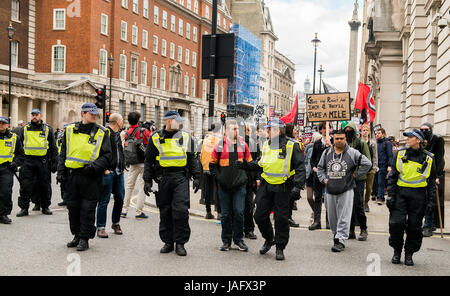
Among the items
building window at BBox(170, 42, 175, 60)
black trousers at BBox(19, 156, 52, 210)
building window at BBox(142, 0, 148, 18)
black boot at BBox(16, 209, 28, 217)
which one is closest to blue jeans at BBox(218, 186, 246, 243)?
black trousers at BBox(19, 156, 52, 210)

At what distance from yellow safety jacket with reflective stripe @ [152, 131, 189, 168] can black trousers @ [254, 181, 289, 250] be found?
3.91 ft

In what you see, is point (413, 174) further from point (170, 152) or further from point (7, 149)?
point (7, 149)

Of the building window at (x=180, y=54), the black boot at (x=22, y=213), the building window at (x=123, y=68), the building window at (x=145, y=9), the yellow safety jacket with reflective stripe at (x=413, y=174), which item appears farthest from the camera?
the building window at (x=180, y=54)

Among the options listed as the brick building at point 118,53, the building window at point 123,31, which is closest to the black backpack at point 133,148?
the brick building at point 118,53

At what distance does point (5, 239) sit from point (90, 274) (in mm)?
2447

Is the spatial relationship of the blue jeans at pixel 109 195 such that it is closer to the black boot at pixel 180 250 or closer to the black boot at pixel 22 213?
the black boot at pixel 180 250

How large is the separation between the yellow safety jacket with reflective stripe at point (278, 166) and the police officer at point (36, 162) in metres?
4.75

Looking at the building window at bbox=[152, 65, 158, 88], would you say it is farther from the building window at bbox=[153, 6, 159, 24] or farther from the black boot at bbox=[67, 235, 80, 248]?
the black boot at bbox=[67, 235, 80, 248]

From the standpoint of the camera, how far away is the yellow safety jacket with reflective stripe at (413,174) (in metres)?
7.03

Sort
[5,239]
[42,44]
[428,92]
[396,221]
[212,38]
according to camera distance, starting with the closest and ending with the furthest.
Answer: [396,221], [5,239], [212,38], [428,92], [42,44]

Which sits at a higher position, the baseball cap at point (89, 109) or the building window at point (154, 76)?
the building window at point (154, 76)

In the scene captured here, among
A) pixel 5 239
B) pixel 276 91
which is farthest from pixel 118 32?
pixel 276 91
